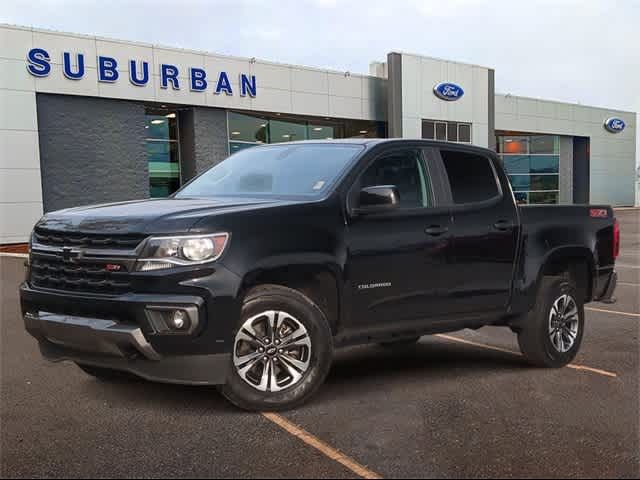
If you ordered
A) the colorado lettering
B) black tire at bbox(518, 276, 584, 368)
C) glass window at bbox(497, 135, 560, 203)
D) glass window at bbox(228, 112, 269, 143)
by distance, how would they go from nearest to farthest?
black tire at bbox(518, 276, 584, 368) → the colorado lettering → glass window at bbox(228, 112, 269, 143) → glass window at bbox(497, 135, 560, 203)

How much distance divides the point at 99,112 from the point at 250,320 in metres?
20.6

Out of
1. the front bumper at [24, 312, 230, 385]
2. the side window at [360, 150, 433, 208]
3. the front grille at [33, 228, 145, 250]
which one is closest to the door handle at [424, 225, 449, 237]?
the side window at [360, 150, 433, 208]

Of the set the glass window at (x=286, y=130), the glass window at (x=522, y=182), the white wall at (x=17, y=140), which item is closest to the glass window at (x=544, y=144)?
the glass window at (x=522, y=182)

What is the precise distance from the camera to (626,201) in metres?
49.1

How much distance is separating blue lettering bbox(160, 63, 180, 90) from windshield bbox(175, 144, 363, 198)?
19.4m

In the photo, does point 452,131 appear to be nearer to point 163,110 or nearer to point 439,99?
point 439,99

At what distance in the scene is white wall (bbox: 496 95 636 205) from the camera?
39.4 m

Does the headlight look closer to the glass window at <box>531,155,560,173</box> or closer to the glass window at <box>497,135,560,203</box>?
the glass window at <box>497,135,560,203</box>

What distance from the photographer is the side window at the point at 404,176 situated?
5290 mm

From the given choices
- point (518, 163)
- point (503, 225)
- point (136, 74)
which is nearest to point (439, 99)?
point (518, 163)

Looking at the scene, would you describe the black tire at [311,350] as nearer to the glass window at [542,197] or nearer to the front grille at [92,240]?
the front grille at [92,240]

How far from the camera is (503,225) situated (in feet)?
19.0

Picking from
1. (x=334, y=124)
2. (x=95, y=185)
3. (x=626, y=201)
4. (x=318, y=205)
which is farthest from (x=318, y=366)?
(x=626, y=201)

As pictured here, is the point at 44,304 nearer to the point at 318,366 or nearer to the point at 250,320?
the point at 250,320
